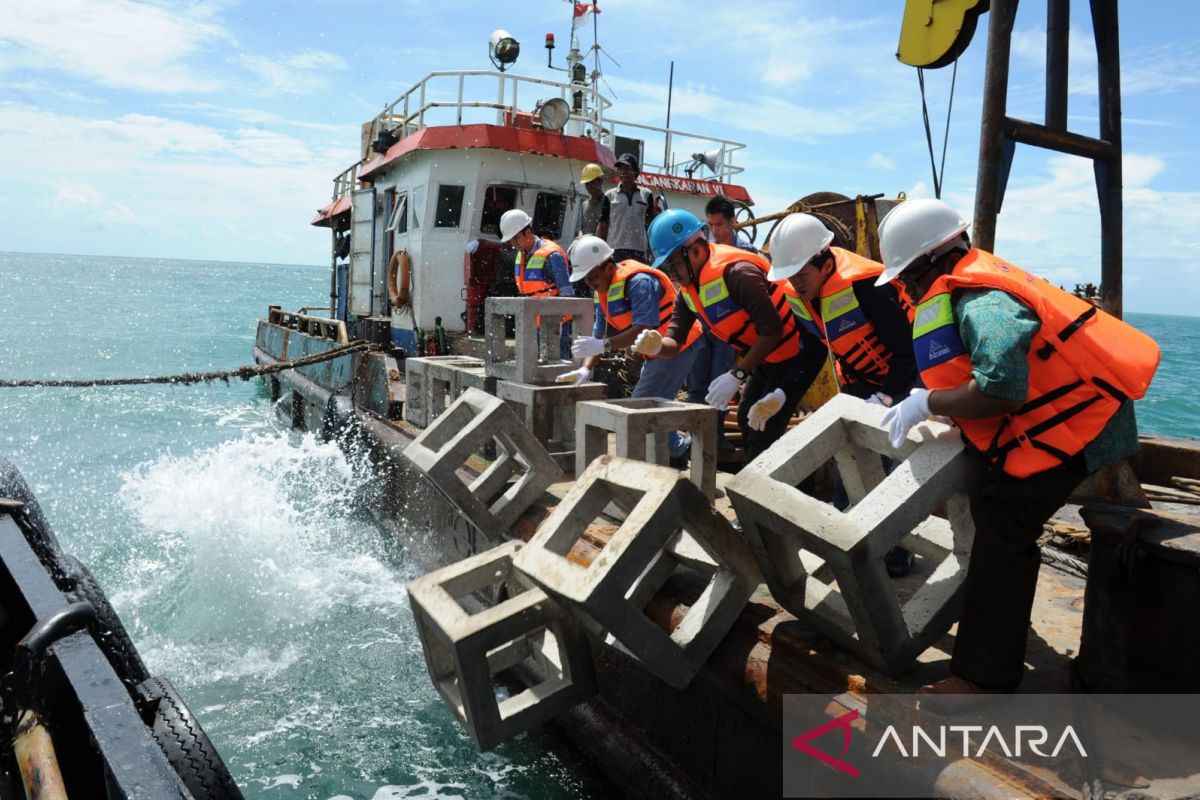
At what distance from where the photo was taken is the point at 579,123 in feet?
37.2

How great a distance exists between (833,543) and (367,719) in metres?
3.30

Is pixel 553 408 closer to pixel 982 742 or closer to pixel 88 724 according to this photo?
pixel 88 724

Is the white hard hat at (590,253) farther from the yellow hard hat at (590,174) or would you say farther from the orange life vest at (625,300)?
the yellow hard hat at (590,174)

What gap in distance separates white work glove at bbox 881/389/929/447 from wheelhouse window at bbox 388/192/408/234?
925 centimetres

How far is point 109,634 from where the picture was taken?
10.6 feet

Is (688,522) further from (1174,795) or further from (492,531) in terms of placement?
(492,531)

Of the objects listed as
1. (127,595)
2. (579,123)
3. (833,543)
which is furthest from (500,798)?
(579,123)

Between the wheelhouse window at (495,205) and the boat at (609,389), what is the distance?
0.02 metres

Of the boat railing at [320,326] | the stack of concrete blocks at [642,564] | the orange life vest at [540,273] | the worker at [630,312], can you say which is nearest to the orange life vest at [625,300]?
the worker at [630,312]

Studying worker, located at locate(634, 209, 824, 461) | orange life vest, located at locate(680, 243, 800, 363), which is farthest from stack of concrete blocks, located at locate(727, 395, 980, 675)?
orange life vest, located at locate(680, 243, 800, 363)

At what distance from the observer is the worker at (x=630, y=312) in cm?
549

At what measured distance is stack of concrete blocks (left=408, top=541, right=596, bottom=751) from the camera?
3123mm

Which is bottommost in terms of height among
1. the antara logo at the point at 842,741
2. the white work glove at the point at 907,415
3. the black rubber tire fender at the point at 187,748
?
the black rubber tire fender at the point at 187,748

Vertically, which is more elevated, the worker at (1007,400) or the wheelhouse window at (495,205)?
the wheelhouse window at (495,205)
